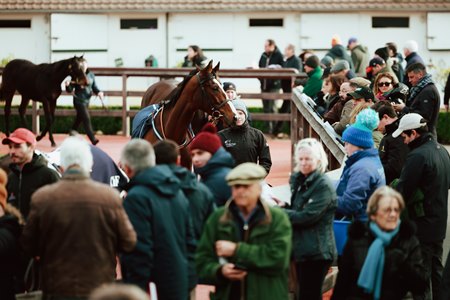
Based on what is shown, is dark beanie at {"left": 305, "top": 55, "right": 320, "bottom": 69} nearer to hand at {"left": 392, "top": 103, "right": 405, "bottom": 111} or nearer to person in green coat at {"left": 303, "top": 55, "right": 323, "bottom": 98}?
person in green coat at {"left": 303, "top": 55, "right": 323, "bottom": 98}

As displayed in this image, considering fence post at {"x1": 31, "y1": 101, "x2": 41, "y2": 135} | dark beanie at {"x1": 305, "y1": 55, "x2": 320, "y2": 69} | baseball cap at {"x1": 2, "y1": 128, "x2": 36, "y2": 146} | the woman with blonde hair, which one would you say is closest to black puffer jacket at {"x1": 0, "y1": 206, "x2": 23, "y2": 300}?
baseball cap at {"x1": 2, "y1": 128, "x2": 36, "y2": 146}

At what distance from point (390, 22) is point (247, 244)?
105 feet

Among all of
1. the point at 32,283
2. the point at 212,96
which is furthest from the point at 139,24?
the point at 32,283

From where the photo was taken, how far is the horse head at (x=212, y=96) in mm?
14859

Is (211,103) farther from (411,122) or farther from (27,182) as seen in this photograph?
(27,182)

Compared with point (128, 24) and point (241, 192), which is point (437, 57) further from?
point (241, 192)

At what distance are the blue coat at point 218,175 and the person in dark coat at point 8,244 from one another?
1.35m

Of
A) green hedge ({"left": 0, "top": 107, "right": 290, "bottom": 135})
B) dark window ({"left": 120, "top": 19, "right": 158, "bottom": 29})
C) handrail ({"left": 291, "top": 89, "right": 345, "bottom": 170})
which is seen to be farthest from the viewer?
dark window ({"left": 120, "top": 19, "right": 158, "bottom": 29})

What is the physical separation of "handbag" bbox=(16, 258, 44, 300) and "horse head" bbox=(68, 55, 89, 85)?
49.7 ft

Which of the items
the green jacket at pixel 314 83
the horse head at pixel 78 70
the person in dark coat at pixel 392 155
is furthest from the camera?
the horse head at pixel 78 70

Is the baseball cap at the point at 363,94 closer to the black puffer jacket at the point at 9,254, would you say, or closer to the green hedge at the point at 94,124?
the black puffer jacket at the point at 9,254

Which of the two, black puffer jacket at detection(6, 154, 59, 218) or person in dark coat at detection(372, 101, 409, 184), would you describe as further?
person in dark coat at detection(372, 101, 409, 184)

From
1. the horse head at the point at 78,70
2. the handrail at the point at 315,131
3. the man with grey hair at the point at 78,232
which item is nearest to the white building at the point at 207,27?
the horse head at the point at 78,70

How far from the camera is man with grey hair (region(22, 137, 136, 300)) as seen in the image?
26.9ft
